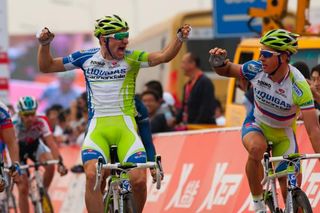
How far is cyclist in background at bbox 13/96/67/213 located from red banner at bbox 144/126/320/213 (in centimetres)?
144

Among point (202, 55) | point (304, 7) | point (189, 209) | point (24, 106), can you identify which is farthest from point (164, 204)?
point (202, 55)

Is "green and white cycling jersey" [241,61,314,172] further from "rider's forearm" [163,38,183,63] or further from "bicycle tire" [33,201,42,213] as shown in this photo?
"bicycle tire" [33,201,42,213]

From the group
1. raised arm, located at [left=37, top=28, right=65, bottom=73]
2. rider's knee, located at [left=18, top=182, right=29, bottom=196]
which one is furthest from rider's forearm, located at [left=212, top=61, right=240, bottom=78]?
rider's knee, located at [left=18, top=182, right=29, bottom=196]

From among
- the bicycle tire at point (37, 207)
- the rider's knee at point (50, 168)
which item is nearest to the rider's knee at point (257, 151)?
the bicycle tire at point (37, 207)

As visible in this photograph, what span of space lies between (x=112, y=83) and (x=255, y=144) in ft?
5.64

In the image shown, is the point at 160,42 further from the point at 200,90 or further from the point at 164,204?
the point at 164,204

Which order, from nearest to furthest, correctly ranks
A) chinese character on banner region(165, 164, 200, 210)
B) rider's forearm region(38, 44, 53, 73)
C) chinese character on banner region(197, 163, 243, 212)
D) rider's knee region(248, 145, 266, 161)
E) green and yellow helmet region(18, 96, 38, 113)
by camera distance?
rider's knee region(248, 145, 266, 161) < rider's forearm region(38, 44, 53, 73) < chinese character on banner region(197, 163, 243, 212) < chinese character on banner region(165, 164, 200, 210) < green and yellow helmet region(18, 96, 38, 113)

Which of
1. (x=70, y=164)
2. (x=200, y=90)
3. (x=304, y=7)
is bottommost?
(x=70, y=164)

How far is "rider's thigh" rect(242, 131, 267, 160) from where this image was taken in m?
13.4

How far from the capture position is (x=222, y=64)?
13.5 meters

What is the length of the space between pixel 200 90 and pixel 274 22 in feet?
5.66

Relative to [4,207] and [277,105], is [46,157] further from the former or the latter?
[277,105]

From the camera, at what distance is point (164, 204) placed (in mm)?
17703

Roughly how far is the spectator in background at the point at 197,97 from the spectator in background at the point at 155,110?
733 millimetres
